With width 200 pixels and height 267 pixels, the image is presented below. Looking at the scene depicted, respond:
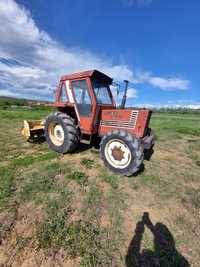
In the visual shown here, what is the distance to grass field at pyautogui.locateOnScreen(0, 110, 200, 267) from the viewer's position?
2262 millimetres

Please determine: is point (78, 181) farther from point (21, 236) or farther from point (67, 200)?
point (21, 236)

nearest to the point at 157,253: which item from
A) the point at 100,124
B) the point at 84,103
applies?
the point at 100,124

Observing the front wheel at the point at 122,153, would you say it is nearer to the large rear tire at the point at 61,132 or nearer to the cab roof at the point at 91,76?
the large rear tire at the point at 61,132

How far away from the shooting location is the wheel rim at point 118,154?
4.38m

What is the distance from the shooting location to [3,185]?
370 cm

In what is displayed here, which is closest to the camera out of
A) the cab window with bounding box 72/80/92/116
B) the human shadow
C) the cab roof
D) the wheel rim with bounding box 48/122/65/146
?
the human shadow

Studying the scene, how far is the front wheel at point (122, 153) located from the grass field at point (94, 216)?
10.2 inches

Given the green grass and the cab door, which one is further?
the cab door

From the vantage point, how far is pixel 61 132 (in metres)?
5.81

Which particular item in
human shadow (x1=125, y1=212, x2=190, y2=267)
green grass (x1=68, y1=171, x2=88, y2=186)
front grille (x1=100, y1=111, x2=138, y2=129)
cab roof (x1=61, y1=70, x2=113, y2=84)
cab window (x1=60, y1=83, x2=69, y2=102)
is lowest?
green grass (x1=68, y1=171, x2=88, y2=186)

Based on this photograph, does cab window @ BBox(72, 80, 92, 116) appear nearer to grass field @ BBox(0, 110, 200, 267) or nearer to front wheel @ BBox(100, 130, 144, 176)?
front wheel @ BBox(100, 130, 144, 176)

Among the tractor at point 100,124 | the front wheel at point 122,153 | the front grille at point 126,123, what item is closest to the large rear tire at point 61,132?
the tractor at point 100,124

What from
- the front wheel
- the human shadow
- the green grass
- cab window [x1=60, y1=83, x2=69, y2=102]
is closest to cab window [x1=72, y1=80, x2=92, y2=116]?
cab window [x1=60, y1=83, x2=69, y2=102]

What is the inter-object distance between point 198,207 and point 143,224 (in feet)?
4.63
